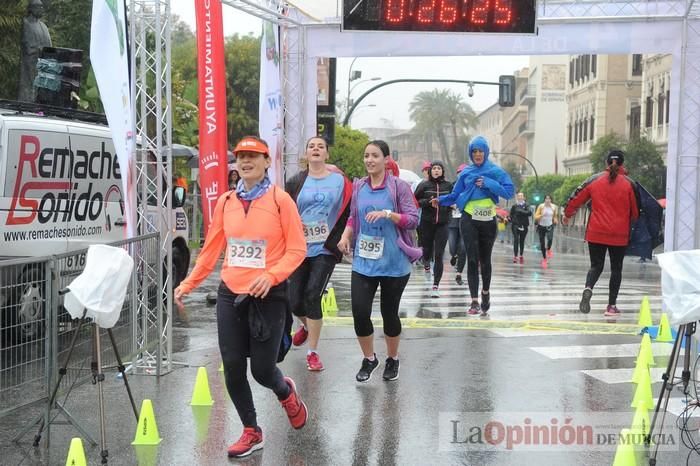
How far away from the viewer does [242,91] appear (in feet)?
173

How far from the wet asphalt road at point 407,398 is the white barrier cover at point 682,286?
0.95 meters

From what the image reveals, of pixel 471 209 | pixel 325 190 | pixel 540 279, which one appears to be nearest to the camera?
pixel 325 190

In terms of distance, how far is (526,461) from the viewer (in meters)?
5.73

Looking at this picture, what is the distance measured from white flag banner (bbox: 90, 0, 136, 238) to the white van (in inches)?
35.3

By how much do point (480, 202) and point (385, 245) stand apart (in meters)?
3.95

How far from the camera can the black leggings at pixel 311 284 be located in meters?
8.16

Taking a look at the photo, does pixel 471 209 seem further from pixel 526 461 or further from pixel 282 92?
pixel 526 461

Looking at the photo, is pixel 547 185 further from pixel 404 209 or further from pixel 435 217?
pixel 404 209

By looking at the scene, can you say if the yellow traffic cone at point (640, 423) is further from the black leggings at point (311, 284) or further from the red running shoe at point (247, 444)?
the black leggings at point (311, 284)

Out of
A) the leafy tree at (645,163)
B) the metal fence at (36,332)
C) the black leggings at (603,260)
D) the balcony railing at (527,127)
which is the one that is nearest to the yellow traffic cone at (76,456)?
the metal fence at (36,332)

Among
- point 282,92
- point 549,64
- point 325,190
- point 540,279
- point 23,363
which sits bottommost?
point 540,279

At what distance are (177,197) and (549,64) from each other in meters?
103

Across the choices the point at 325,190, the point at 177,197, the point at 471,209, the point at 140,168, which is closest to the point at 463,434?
the point at 325,190

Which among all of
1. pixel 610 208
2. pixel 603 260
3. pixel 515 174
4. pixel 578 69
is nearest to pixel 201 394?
pixel 610 208
